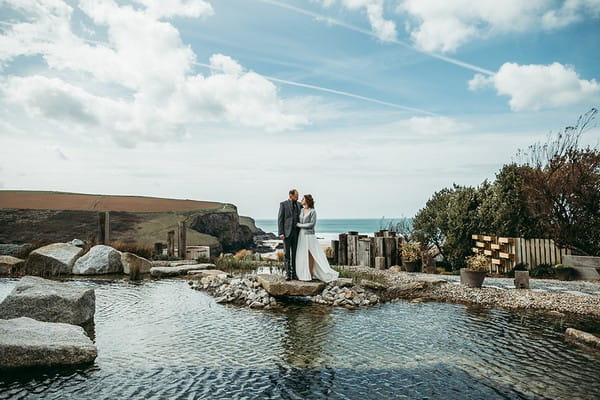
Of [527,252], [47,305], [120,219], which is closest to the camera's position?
[47,305]

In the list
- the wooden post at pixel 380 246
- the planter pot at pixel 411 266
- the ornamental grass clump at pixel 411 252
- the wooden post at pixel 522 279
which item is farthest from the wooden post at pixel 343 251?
the wooden post at pixel 522 279

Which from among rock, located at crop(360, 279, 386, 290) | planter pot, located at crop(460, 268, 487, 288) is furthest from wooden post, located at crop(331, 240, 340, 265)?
planter pot, located at crop(460, 268, 487, 288)

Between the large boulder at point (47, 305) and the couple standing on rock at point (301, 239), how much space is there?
5.29 meters

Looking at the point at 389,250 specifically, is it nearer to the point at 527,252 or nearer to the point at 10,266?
the point at 527,252

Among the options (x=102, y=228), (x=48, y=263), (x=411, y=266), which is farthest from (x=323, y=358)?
(x=102, y=228)

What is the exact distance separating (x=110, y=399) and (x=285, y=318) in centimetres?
493

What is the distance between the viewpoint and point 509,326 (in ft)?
28.4

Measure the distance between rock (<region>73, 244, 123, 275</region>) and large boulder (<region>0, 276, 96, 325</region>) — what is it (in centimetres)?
878

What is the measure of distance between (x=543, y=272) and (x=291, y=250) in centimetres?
1000

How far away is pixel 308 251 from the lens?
12.0m

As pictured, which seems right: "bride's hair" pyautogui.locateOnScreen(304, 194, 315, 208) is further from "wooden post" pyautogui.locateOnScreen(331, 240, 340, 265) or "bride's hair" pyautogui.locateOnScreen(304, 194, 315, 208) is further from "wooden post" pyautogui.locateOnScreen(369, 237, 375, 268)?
"wooden post" pyautogui.locateOnScreen(331, 240, 340, 265)

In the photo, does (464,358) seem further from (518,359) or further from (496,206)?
(496,206)

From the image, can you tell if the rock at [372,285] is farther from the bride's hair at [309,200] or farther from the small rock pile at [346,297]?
the bride's hair at [309,200]

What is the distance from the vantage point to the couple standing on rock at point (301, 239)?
1183 centimetres
